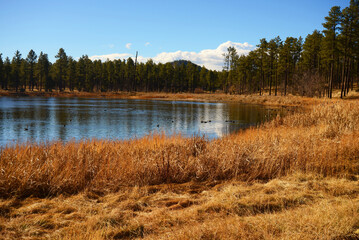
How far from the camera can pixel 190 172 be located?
8266 millimetres

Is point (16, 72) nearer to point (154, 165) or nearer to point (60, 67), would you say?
point (60, 67)

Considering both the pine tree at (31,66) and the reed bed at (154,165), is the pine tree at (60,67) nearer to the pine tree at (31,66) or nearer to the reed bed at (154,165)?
the pine tree at (31,66)

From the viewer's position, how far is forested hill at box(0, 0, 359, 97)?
4572cm

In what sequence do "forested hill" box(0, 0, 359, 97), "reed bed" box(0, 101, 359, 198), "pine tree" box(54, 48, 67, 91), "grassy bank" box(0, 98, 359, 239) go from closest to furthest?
"grassy bank" box(0, 98, 359, 239) → "reed bed" box(0, 101, 359, 198) → "forested hill" box(0, 0, 359, 97) → "pine tree" box(54, 48, 67, 91)

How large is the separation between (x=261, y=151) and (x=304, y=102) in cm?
3701

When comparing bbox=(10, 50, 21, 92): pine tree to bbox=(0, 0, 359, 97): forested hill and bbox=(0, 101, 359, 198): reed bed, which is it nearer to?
bbox=(0, 0, 359, 97): forested hill

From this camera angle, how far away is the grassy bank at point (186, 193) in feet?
14.7

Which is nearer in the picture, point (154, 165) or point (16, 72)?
point (154, 165)

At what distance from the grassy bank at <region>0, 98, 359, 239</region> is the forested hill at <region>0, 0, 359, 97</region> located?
136ft

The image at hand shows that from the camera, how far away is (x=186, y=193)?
675 centimetres

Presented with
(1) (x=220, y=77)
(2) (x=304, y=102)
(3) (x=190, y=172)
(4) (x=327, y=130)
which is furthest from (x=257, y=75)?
(3) (x=190, y=172)

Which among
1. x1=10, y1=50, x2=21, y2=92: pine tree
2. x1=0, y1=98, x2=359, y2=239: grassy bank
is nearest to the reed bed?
x1=0, y1=98, x2=359, y2=239: grassy bank

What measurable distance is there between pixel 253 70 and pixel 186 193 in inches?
3457

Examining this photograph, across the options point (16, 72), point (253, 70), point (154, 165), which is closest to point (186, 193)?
point (154, 165)
